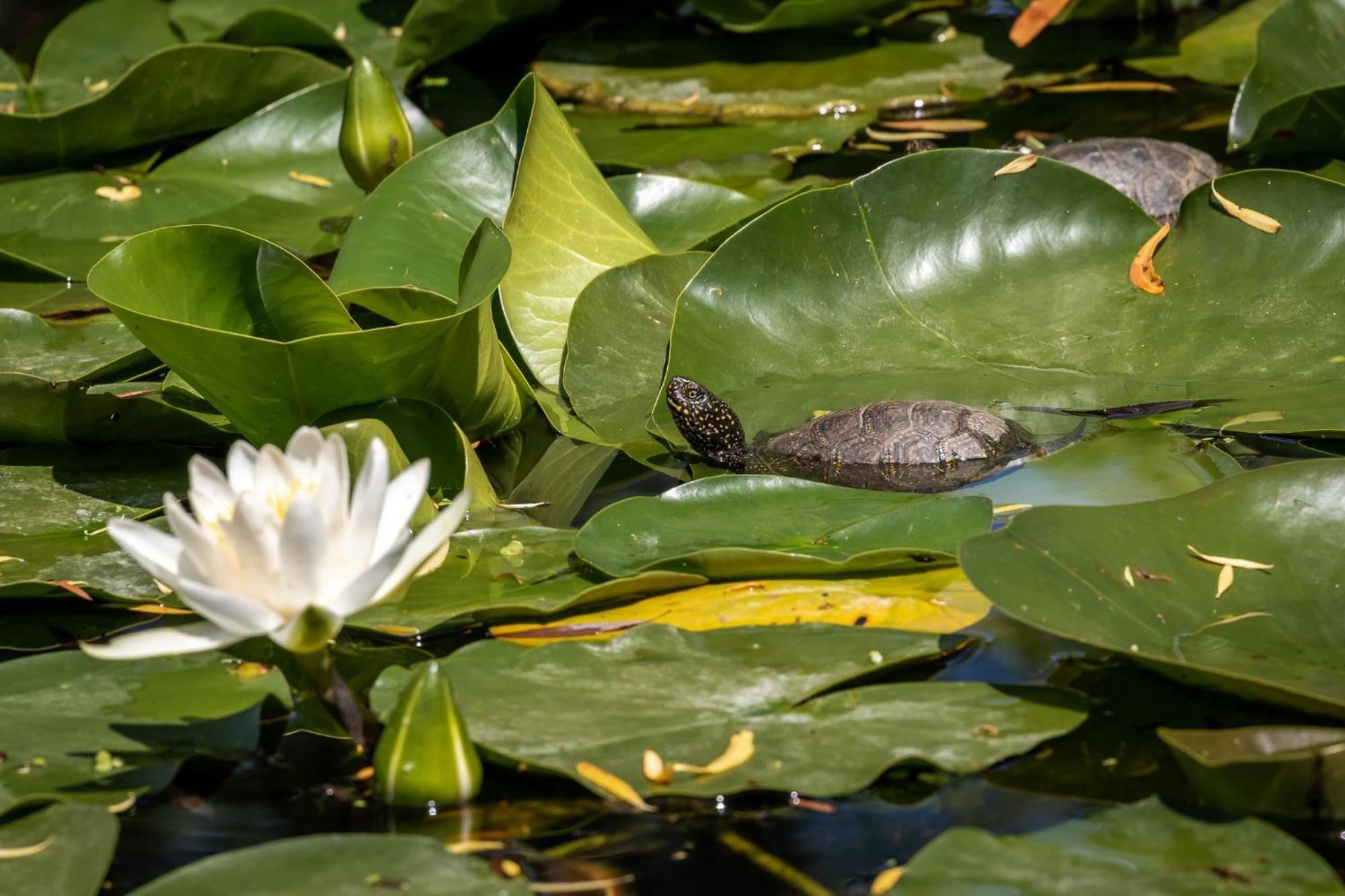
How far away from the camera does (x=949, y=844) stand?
59.9 inches

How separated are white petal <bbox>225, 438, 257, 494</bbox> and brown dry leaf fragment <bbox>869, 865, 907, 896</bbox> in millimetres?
947

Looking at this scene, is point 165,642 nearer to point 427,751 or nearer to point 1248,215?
point 427,751

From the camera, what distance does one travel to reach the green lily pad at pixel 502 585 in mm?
2076

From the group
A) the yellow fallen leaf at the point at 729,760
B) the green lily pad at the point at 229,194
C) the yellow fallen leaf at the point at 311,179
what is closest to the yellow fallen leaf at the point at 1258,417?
the yellow fallen leaf at the point at 729,760

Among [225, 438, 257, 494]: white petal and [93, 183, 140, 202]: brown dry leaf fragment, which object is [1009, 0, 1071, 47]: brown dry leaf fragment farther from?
[225, 438, 257, 494]: white petal

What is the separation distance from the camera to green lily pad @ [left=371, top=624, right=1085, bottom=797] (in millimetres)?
1711

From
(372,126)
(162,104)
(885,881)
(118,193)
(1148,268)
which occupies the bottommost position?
(885,881)

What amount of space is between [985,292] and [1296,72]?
163 cm

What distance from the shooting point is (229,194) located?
161 inches

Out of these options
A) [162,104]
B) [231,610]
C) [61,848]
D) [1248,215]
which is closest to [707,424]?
[1248,215]

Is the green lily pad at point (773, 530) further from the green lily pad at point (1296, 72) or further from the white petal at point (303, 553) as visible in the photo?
the green lily pad at point (1296, 72)

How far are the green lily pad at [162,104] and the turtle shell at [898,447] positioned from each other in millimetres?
2353

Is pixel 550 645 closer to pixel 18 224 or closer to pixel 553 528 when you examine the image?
pixel 553 528

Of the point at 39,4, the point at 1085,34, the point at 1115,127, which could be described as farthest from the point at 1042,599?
the point at 39,4
